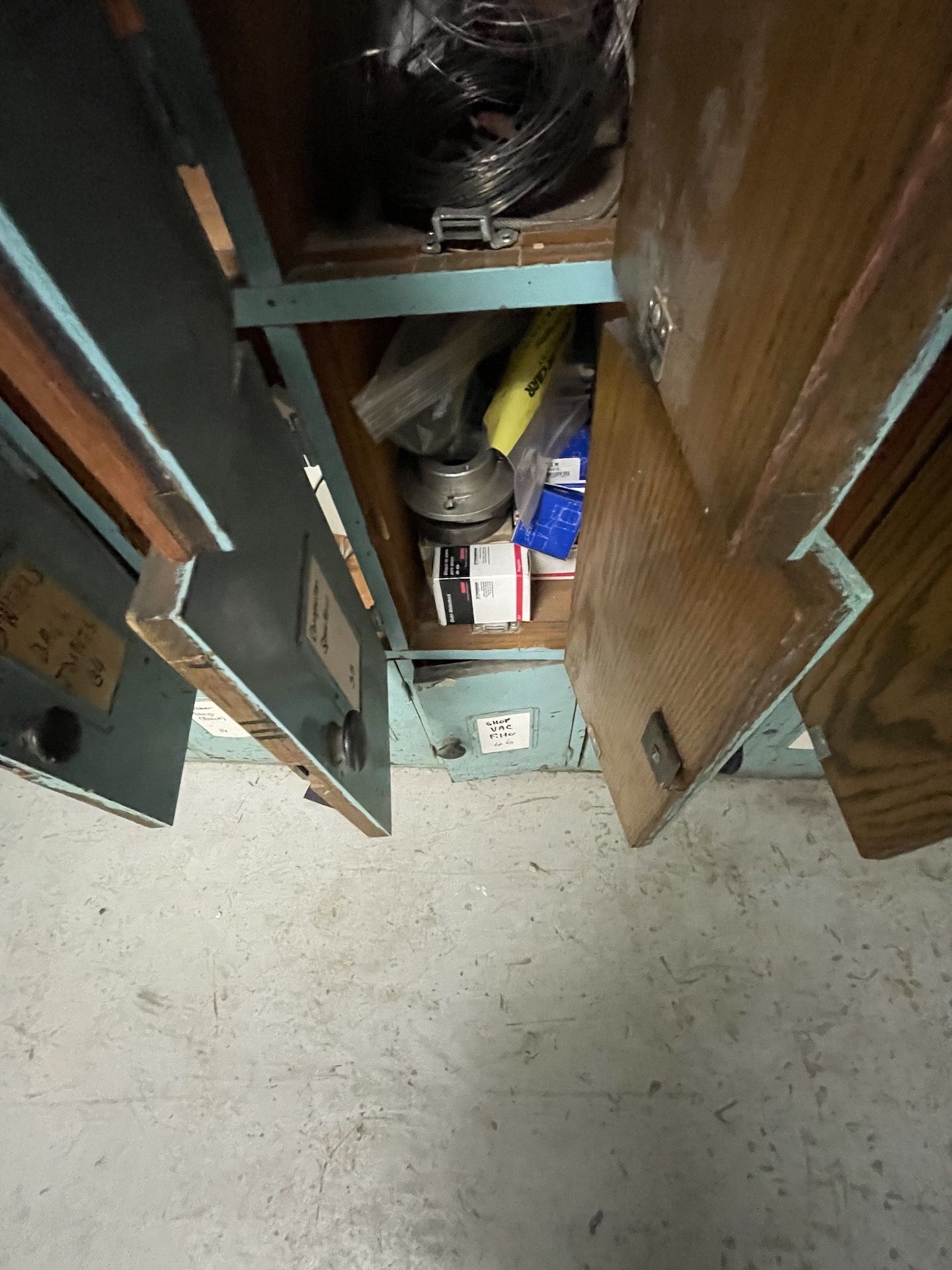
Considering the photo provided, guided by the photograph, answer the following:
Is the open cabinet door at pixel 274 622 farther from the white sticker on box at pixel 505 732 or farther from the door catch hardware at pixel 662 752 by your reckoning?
the white sticker on box at pixel 505 732

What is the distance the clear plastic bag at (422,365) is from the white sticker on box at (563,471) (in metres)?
0.14

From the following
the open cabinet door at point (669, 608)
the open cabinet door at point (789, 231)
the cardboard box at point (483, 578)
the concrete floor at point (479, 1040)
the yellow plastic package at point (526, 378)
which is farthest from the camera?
the concrete floor at point (479, 1040)

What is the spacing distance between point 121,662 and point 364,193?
1.37 ft

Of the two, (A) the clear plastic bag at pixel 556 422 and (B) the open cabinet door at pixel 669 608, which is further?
(A) the clear plastic bag at pixel 556 422

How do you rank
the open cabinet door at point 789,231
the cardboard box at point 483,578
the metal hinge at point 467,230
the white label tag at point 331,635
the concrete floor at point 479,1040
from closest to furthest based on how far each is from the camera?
the open cabinet door at point 789,231 → the metal hinge at point 467,230 → the white label tag at point 331,635 → the cardboard box at point 483,578 → the concrete floor at point 479,1040

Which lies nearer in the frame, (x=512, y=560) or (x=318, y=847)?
(x=512, y=560)

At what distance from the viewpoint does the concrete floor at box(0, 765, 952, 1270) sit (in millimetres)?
982

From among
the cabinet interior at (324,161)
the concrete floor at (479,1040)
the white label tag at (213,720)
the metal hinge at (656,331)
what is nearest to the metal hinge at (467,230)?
the cabinet interior at (324,161)

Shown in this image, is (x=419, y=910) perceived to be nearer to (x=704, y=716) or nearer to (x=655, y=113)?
(x=704, y=716)

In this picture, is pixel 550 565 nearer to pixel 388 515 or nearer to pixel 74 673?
pixel 388 515

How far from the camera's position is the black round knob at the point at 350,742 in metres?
0.56

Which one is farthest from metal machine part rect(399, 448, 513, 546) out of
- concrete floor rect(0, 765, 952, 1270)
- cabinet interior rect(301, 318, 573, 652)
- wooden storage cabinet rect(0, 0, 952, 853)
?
concrete floor rect(0, 765, 952, 1270)

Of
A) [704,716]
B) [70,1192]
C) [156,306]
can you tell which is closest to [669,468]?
[704,716]

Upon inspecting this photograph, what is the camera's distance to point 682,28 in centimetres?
27
